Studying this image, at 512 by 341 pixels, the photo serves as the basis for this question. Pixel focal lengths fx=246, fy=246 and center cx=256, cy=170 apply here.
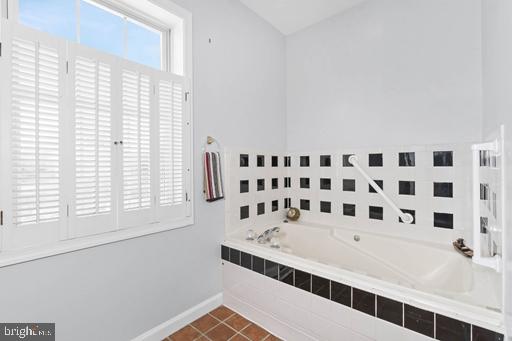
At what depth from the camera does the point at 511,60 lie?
75 cm

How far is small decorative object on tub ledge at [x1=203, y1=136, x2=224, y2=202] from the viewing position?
1933mm

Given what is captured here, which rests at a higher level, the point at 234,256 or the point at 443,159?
the point at 443,159

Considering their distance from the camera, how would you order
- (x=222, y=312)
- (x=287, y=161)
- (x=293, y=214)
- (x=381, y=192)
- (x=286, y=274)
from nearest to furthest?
(x=286, y=274) → (x=222, y=312) → (x=381, y=192) → (x=293, y=214) → (x=287, y=161)

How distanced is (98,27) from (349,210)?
2.43 meters

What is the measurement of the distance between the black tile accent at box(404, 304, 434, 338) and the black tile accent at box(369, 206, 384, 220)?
3.57 ft

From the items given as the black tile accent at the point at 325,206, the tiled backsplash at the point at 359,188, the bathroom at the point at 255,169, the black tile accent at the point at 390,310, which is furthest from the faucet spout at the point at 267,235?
the black tile accent at the point at 390,310

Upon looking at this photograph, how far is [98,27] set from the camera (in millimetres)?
1545

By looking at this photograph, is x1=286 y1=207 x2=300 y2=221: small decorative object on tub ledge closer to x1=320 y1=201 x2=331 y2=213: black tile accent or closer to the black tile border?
x1=320 y1=201 x2=331 y2=213: black tile accent

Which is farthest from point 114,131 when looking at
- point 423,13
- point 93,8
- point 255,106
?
point 423,13

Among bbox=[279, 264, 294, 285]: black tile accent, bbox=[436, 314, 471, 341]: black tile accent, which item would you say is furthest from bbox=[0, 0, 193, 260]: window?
bbox=[436, 314, 471, 341]: black tile accent

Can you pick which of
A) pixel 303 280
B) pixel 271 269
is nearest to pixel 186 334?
pixel 271 269

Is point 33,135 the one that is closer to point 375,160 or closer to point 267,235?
point 267,235

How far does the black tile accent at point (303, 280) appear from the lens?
1543mm

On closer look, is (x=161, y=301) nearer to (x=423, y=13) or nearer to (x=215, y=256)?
(x=215, y=256)
